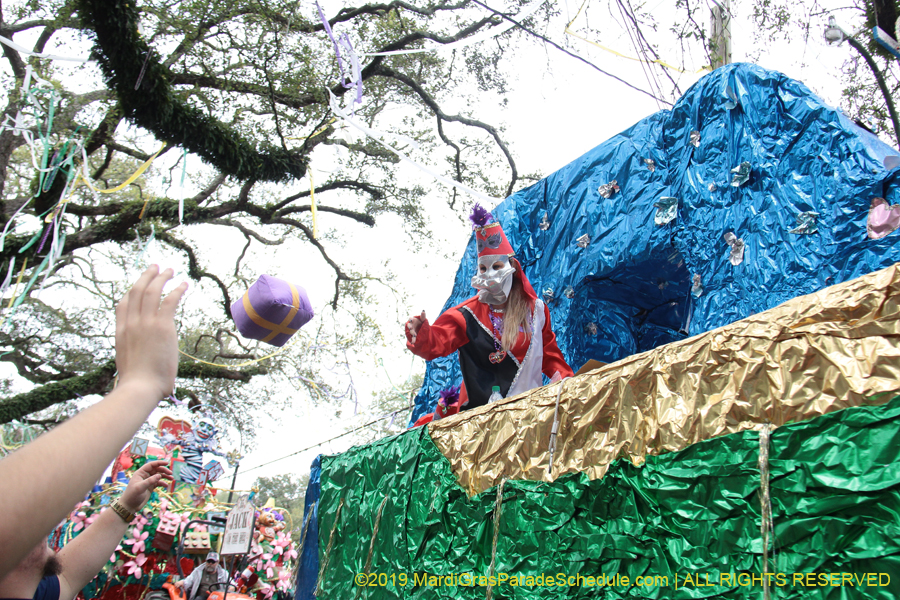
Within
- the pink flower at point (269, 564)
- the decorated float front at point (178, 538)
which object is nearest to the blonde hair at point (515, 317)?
the decorated float front at point (178, 538)

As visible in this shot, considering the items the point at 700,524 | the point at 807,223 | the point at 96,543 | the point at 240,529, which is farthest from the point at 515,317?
the point at 240,529

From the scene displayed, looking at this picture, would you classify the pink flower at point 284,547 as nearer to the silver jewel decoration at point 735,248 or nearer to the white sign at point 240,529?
the white sign at point 240,529

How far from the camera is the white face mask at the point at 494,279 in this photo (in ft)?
12.2

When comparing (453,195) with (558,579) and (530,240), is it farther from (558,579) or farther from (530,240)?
(558,579)

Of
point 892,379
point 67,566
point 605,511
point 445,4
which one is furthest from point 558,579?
point 445,4

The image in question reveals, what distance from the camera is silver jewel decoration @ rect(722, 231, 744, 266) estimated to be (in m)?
2.95

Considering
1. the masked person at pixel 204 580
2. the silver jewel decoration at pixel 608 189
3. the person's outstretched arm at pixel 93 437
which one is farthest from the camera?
the masked person at pixel 204 580

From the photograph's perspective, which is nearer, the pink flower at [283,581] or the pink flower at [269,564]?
the pink flower at [269,564]

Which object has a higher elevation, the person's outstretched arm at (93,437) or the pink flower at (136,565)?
the pink flower at (136,565)

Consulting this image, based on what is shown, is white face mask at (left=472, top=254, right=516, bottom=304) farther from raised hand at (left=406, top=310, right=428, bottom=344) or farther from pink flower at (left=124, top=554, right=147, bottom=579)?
pink flower at (left=124, top=554, right=147, bottom=579)

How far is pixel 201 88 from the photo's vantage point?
7.94m

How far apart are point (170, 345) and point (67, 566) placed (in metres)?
0.95

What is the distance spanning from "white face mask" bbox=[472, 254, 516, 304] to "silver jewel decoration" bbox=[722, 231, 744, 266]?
1.26 metres

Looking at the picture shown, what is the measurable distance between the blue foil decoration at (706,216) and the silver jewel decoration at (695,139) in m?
0.03
